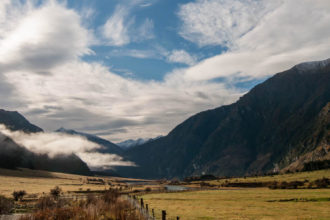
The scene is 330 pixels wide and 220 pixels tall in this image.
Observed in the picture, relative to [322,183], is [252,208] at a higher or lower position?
higher

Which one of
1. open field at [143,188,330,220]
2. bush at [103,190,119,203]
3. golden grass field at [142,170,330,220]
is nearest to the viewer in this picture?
open field at [143,188,330,220]

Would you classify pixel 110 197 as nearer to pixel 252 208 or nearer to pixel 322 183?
pixel 252 208

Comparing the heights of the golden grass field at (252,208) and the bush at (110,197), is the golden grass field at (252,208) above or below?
below

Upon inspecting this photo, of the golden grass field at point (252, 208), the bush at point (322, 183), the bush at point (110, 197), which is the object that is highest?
the bush at point (110, 197)

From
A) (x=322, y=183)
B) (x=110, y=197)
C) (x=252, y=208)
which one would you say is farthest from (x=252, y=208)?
(x=322, y=183)

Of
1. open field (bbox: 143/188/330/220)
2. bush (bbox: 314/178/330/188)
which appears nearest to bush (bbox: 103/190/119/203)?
open field (bbox: 143/188/330/220)

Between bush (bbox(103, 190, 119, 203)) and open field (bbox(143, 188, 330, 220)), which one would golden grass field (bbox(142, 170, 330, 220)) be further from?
bush (bbox(103, 190, 119, 203))

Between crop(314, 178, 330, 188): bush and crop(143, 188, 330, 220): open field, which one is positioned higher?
crop(143, 188, 330, 220): open field

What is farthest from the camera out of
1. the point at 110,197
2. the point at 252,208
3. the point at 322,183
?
the point at 322,183

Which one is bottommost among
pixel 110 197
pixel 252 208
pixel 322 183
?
pixel 322 183

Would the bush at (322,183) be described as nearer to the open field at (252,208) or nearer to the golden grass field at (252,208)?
the golden grass field at (252,208)

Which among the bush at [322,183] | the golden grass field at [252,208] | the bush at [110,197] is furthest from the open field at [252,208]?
the bush at [322,183]

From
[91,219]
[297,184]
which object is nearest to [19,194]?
[91,219]

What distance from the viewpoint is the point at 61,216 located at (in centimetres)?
3497
